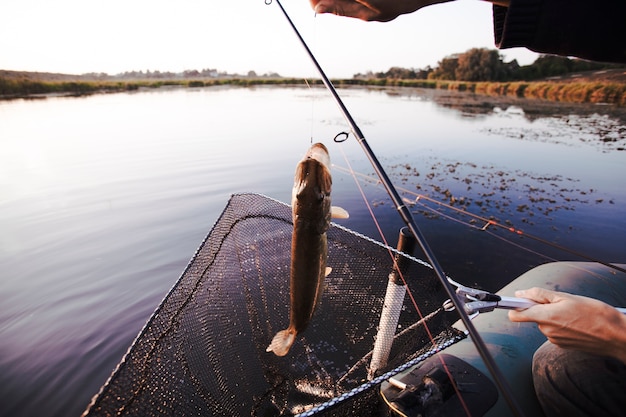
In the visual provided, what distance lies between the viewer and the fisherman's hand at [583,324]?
72.2 inches

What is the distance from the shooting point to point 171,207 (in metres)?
8.93

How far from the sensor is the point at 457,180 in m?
10.5

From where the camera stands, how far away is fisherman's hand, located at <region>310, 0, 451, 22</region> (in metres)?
1.88

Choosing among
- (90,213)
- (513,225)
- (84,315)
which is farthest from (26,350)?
(513,225)

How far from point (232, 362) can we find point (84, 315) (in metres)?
3.19

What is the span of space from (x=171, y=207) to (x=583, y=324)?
9166mm

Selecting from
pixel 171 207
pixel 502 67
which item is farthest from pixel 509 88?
pixel 171 207

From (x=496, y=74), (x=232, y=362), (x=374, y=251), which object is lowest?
(x=232, y=362)

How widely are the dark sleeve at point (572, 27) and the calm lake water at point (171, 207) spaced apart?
4.11m

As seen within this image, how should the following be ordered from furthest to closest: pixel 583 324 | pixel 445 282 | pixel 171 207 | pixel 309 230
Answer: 1. pixel 171 207
2. pixel 309 230
3. pixel 583 324
4. pixel 445 282

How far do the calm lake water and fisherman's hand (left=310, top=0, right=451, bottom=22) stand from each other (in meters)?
2.99

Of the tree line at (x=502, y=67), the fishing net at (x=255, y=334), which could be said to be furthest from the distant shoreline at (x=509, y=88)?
the fishing net at (x=255, y=334)

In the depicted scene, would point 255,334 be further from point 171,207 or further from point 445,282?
point 171,207

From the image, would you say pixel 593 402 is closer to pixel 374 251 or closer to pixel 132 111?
pixel 374 251
